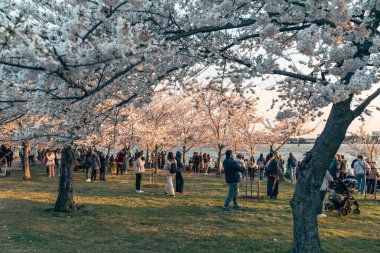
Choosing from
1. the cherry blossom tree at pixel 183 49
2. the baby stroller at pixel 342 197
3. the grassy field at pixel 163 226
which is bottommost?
the grassy field at pixel 163 226

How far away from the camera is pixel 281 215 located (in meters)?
11.1

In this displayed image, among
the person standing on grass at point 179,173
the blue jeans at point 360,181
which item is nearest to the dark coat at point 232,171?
the person standing on grass at point 179,173

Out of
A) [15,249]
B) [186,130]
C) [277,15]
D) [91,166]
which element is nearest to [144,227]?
[15,249]

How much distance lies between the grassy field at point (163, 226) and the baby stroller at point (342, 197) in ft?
0.95

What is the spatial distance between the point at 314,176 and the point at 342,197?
5.87m

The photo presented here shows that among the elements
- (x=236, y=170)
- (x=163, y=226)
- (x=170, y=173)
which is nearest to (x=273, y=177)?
(x=236, y=170)

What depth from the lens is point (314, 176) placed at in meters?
6.21

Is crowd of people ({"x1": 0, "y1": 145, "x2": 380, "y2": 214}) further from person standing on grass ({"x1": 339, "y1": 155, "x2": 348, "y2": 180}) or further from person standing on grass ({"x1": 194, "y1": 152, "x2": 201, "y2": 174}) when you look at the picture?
person standing on grass ({"x1": 194, "y1": 152, "x2": 201, "y2": 174})

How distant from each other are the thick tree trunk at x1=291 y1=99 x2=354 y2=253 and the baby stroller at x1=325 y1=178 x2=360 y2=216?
17.8 feet

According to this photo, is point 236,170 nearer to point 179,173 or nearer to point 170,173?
point 170,173

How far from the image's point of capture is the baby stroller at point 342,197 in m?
11.2

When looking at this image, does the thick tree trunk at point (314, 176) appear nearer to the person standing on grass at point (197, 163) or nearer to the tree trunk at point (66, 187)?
the tree trunk at point (66, 187)

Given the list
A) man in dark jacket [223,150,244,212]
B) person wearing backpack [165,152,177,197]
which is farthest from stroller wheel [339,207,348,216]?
person wearing backpack [165,152,177,197]

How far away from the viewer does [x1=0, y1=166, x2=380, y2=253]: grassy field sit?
771 centimetres
